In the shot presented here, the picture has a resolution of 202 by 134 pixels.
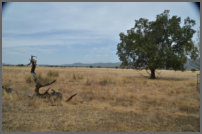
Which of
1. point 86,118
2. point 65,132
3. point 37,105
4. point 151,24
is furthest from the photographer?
point 151,24

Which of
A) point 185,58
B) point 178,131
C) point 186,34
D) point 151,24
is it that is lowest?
point 178,131

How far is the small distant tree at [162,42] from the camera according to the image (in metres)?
20.5

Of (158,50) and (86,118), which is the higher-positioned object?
(158,50)

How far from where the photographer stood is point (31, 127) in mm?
5035

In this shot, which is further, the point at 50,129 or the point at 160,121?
the point at 160,121

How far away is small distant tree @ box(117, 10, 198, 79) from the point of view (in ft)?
67.1

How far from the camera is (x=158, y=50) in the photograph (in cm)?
2061

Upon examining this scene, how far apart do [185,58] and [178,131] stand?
57.6ft

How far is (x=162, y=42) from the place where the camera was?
71.5ft

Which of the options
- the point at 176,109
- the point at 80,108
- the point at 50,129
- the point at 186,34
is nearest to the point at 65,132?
the point at 50,129

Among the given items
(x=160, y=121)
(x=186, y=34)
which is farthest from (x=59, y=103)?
(x=186, y=34)

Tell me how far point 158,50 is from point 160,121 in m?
16.2

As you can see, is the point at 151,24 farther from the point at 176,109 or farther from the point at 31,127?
the point at 31,127

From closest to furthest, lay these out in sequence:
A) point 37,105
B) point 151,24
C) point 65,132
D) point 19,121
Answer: point 65,132 → point 19,121 → point 37,105 → point 151,24
